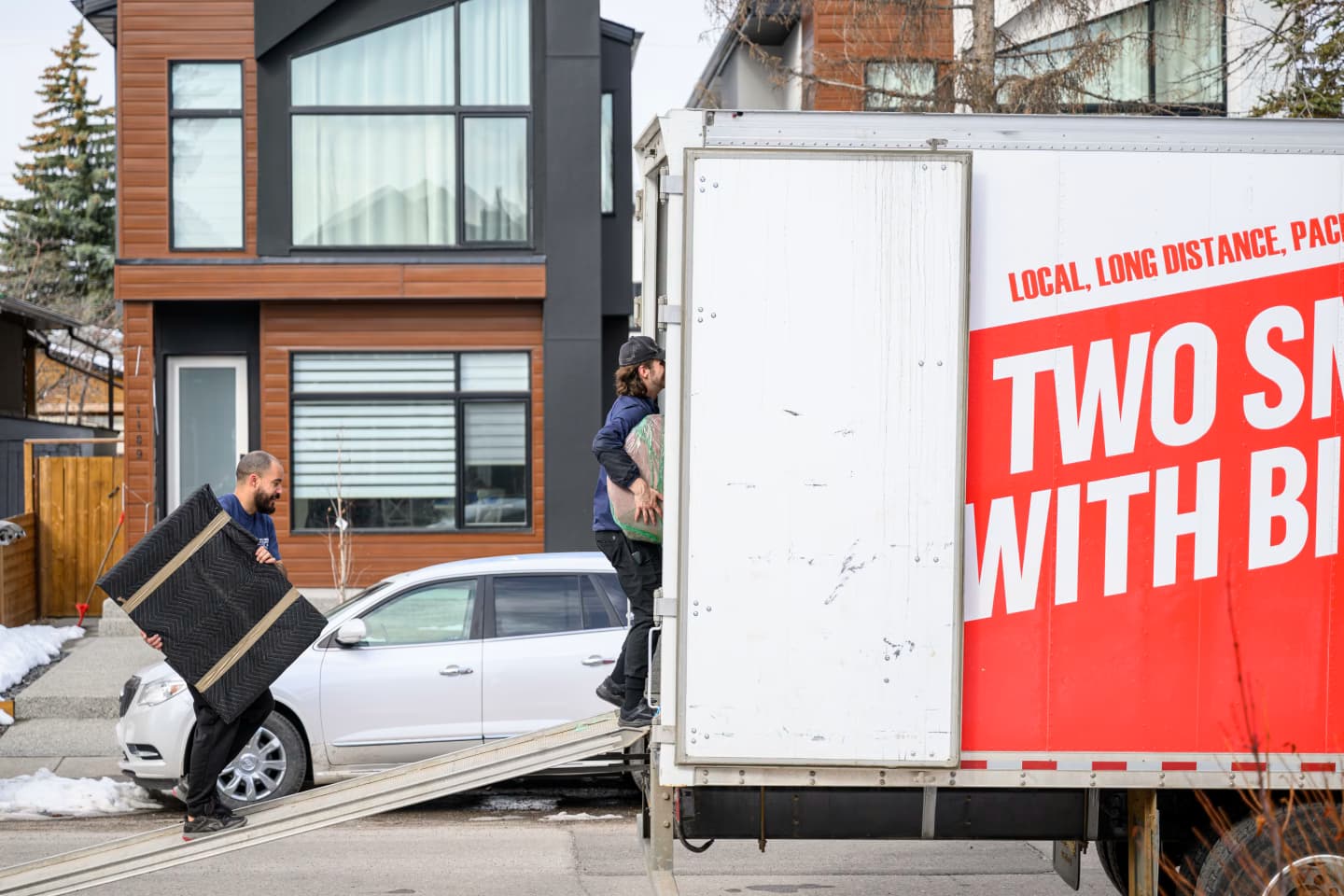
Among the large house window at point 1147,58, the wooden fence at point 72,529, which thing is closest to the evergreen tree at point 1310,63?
the large house window at point 1147,58

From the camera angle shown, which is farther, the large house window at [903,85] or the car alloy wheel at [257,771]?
the large house window at [903,85]

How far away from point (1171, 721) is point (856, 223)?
7.20 ft

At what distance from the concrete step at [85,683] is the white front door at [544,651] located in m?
3.91

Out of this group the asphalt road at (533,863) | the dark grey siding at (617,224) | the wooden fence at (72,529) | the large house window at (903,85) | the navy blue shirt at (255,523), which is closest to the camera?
the navy blue shirt at (255,523)

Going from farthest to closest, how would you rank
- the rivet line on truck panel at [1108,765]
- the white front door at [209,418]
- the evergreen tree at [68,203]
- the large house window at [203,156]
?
the evergreen tree at [68,203] → the white front door at [209,418] → the large house window at [203,156] → the rivet line on truck panel at [1108,765]

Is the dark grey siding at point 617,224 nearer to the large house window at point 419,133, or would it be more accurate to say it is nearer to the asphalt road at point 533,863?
the large house window at point 419,133

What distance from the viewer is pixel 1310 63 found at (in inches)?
500

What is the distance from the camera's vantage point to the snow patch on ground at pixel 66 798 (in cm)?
930

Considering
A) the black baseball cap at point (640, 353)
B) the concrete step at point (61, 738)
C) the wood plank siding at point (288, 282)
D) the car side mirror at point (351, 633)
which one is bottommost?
the concrete step at point (61, 738)

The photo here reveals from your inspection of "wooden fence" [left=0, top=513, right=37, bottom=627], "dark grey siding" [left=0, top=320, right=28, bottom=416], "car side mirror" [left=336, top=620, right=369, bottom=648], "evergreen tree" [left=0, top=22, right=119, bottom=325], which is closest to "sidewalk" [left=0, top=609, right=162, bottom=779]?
"wooden fence" [left=0, top=513, right=37, bottom=627]

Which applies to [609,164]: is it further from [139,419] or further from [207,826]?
[207,826]

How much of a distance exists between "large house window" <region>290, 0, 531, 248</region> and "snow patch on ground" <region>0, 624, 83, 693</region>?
5470 mm

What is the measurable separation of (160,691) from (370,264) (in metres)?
8.58

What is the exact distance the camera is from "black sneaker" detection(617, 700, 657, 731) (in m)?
6.05
